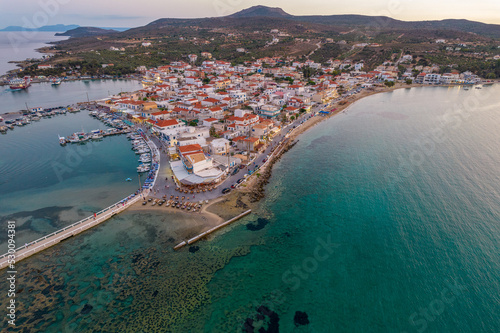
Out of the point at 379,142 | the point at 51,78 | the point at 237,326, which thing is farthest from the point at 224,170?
the point at 51,78

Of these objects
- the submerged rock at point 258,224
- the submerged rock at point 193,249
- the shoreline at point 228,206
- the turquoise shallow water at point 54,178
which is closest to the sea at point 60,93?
the turquoise shallow water at point 54,178

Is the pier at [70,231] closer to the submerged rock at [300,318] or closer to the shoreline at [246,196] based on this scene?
the shoreline at [246,196]

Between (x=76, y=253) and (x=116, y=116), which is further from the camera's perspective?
(x=116, y=116)

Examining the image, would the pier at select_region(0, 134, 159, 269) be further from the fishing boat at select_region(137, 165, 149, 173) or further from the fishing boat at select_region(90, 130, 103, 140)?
the fishing boat at select_region(90, 130, 103, 140)

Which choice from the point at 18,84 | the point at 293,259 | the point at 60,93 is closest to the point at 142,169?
the point at 293,259

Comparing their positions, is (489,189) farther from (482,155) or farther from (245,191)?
(245,191)

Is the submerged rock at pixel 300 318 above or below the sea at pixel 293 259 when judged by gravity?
below
